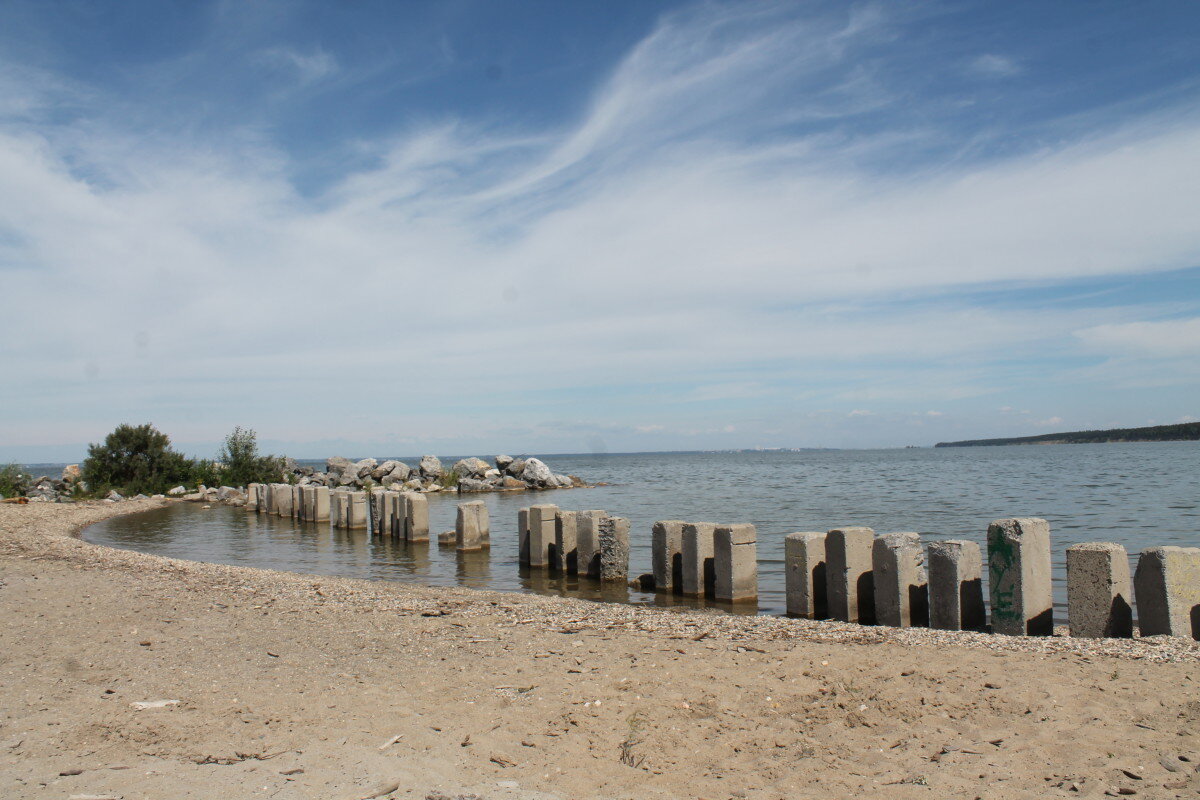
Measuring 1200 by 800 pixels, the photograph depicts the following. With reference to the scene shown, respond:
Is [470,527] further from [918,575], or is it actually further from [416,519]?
[918,575]

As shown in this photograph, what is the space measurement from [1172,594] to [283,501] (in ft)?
85.3

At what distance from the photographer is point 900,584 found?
9219mm

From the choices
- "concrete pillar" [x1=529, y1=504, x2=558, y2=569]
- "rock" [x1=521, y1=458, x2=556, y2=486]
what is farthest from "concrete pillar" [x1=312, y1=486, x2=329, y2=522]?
"rock" [x1=521, y1=458, x2=556, y2=486]

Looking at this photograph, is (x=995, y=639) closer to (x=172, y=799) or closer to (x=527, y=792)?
(x=527, y=792)

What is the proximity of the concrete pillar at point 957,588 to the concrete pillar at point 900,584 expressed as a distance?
0.94 ft

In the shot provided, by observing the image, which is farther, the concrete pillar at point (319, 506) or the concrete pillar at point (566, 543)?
the concrete pillar at point (319, 506)

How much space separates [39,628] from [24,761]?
4392 mm

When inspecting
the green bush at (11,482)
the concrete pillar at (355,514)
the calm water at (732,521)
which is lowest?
the calm water at (732,521)

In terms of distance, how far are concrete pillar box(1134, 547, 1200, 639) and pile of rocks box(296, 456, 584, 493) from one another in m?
37.0

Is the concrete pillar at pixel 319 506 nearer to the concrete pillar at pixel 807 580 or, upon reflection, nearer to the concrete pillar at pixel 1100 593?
the concrete pillar at pixel 807 580

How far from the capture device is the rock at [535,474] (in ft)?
155

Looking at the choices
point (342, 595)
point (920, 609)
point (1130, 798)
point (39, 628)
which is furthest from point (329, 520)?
point (1130, 798)

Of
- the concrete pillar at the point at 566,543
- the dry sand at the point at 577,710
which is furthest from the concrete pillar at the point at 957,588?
the concrete pillar at the point at 566,543

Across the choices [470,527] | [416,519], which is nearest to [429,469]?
[416,519]
